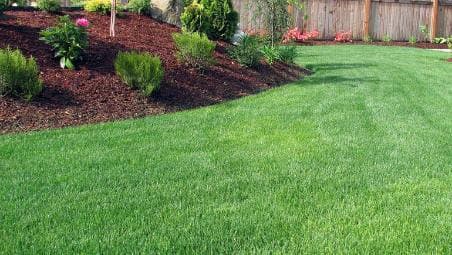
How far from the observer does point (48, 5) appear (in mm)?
10219

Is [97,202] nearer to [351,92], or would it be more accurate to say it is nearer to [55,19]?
[351,92]

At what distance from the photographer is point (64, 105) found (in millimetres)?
6516

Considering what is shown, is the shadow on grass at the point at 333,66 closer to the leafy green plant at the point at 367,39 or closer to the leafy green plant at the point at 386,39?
the leafy green plant at the point at 367,39

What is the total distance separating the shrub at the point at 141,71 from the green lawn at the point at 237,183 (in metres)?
0.56

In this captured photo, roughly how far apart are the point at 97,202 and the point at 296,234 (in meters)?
1.46

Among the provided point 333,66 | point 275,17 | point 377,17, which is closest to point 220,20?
point 275,17

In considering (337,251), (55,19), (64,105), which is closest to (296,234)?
(337,251)

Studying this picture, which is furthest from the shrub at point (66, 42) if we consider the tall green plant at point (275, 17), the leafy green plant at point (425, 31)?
the leafy green plant at point (425, 31)

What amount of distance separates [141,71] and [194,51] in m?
1.57

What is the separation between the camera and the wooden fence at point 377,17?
70.4 ft

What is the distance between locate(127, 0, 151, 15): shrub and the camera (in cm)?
1149

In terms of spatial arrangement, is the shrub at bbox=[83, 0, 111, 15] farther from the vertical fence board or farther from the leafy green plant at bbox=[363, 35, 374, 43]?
the leafy green plant at bbox=[363, 35, 374, 43]

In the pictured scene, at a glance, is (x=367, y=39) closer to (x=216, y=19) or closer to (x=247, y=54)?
(x=216, y=19)

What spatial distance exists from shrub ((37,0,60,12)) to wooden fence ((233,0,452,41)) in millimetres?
12389
